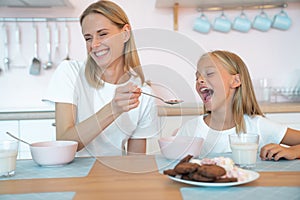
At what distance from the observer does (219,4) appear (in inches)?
93.5

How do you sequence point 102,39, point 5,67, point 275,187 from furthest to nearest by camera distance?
point 5,67 < point 102,39 < point 275,187

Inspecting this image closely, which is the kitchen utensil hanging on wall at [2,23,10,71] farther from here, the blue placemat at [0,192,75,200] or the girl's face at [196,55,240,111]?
the blue placemat at [0,192,75,200]

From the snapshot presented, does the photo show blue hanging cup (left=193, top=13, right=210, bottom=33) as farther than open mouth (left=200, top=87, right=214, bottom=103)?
Yes

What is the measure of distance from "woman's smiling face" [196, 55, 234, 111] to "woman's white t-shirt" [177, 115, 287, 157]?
0.10m

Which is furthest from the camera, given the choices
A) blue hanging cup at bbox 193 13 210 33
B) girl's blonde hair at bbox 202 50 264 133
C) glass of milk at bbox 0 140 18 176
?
blue hanging cup at bbox 193 13 210 33

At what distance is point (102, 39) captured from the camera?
3.69 feet

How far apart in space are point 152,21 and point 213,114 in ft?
4.24

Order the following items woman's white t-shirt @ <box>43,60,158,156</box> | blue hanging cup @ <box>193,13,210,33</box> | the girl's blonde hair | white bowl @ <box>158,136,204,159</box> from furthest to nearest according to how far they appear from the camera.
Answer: blue hanging cup @ <box>193,13,210,33</box>, the girl's blonde hair, woman's white t-shirt @ <box>43,60,158,156</box>, white bowl @ <box>158,136,204,159</box>

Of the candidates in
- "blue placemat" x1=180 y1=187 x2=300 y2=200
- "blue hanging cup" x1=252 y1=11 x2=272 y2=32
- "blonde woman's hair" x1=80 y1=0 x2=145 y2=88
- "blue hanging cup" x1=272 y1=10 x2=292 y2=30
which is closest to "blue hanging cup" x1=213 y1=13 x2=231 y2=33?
"blue hanging cup" x1=252 y1=11 x2=272 y2=32

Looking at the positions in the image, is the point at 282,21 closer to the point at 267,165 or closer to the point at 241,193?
the point at 267,165

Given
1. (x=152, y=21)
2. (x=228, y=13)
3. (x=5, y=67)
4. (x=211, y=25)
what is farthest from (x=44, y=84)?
(x=228, y=13)

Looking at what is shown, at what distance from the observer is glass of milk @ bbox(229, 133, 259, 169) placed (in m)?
0.85

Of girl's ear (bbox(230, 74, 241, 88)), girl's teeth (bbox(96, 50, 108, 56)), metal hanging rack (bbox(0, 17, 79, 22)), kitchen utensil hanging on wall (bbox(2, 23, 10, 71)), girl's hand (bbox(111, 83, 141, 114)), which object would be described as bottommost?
girl's hand (bbox(111, 83, 141, 114))

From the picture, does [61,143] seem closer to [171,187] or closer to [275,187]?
[171,187]
